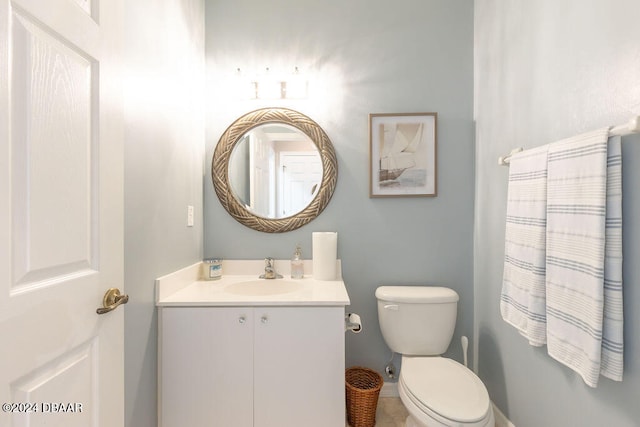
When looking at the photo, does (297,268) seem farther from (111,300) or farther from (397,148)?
(111,300)

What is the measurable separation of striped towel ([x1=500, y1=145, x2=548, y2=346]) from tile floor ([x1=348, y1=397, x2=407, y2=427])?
0.84 m

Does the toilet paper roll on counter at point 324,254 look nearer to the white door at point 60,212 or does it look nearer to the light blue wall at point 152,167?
the light blue wall at point 152,167

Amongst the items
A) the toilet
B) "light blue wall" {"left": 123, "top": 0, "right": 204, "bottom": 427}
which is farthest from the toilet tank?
"light blue wall" {"left": 123, "top": 0, "right": 204, "bottom": 427}

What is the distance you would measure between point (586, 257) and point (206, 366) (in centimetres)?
150

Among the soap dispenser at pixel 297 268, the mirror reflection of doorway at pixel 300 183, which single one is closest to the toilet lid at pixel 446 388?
the soap dispenser at pixel 297 268

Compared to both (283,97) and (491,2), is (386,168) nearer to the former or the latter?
(283,97)

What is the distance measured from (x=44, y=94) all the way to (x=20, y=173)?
19 centimetres

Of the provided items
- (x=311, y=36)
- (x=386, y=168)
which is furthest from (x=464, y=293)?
(x=311, y=36)

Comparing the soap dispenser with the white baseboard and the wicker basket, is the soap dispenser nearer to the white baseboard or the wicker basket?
the wicker basket

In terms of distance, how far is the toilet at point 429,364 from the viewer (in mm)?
1200

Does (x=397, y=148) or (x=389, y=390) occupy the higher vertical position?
(x=397, y=148)

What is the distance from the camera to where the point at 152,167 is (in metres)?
1.33

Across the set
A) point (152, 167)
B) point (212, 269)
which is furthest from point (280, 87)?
point (212, 269)

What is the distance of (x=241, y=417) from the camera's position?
1390 mm
